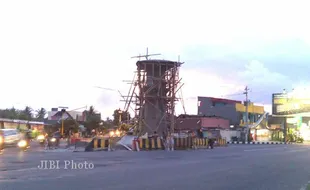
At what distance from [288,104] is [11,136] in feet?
239

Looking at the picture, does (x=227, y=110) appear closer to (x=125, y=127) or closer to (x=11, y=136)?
(x=125, y=127)

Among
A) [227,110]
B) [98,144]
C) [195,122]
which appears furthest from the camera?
[227,110]

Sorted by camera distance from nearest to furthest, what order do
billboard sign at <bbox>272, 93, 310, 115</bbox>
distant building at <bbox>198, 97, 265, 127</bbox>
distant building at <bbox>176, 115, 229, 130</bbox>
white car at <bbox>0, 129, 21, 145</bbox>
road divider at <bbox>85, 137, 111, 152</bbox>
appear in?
1. white car at <bbox>0, 129, 21, 145</bbox>
2. road divider at <bbox>85, 137, 111, 152</bbox>
3. distant building at <bbox>176, 115, 229, 130</bbox>
4. distant building at <bbox>198, 97, 265, 127</bbox>
5. billboard sign at <bbox>272, 93, 310, 115</bbox>

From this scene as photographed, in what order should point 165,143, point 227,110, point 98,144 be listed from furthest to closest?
point 227,110 → point 165,143 → point 98,144

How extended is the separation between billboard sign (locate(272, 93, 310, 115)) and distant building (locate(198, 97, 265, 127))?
167 inches

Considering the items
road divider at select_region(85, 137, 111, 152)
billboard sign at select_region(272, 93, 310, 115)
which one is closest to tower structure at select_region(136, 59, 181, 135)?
road divider at select_region(85, 137, 111, 152)

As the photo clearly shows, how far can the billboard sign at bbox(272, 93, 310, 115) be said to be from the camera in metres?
94.1

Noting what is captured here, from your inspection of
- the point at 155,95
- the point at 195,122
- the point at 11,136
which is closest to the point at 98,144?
the point at 11,136

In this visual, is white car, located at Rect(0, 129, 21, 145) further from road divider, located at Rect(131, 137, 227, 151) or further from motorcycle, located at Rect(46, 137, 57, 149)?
road divider, located at Rect(131, 137, 227, 151)

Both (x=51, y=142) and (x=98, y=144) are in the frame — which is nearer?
(x=98, y=144)

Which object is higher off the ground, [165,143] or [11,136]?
[11,136]

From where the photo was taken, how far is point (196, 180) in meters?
15.0

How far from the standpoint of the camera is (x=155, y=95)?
5709cm

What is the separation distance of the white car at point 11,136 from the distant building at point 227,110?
5571 cm
